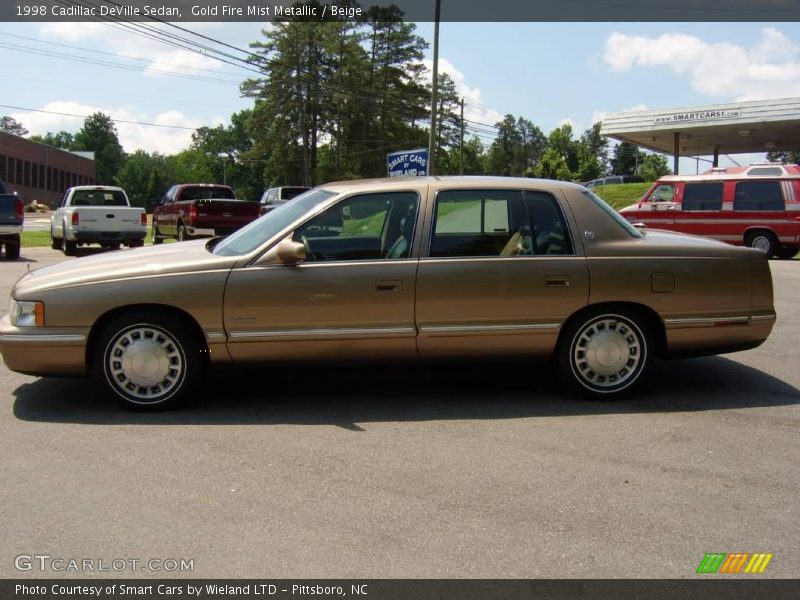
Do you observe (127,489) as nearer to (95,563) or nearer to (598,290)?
(95,563)

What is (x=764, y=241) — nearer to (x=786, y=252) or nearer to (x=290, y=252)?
(x=786, y=252)

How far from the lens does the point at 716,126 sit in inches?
1399

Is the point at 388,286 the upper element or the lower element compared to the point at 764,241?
lower

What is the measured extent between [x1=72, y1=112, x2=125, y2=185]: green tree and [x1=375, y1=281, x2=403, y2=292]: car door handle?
5887 inches

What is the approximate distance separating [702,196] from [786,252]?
9.21 feet

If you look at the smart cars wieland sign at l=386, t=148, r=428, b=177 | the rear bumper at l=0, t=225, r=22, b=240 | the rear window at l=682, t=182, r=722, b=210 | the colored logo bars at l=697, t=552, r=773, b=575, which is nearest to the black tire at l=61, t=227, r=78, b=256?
the rear bumper at l=0, t=225, r=22, b=240

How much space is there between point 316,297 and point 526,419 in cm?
164

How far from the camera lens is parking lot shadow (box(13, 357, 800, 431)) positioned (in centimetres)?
525

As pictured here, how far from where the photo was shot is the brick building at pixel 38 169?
73.3m

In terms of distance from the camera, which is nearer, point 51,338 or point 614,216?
point 51,338

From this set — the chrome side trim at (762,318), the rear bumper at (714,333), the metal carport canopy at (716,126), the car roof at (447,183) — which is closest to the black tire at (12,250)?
the car roof at (447,183)

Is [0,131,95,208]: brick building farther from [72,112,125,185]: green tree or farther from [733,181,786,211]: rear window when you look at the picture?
[733,181,786,211]: rear window

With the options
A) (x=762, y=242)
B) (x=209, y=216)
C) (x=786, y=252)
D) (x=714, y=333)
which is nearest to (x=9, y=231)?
(x=209, y=216)
